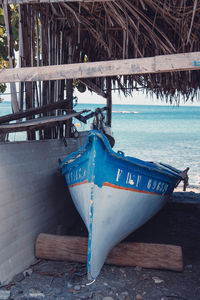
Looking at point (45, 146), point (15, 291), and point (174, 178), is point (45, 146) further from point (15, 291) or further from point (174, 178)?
point (174, 178)

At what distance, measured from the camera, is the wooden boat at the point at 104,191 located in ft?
11.1

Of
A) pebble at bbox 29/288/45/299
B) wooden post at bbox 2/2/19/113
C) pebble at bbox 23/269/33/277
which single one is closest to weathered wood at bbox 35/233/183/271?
pebble at bbox 23/269/33/277

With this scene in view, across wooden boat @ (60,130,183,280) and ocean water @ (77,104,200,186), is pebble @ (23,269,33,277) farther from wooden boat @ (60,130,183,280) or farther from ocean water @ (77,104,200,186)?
ocean water @ (77,104,200,186)

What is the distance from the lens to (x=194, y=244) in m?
4.45

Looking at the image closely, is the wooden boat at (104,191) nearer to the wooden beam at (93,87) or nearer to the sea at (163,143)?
the sea at (163,143)

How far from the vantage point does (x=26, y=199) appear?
377 centimetres

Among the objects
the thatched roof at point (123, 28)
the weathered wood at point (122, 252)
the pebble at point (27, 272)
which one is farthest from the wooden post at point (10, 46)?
the pebble at point (27, 272)

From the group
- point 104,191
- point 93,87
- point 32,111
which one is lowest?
point 104,191

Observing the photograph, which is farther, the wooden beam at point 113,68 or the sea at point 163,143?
the sea at point 163,143

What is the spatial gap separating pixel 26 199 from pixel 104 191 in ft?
3.48

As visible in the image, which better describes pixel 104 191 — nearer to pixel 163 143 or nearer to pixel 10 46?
pixel 10 46

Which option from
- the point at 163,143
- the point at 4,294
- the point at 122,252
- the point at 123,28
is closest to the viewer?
the point at 4,294

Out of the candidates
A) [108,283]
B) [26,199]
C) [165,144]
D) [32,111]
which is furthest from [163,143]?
[108,283]

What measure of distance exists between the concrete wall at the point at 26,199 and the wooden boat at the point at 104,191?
0.51 meters
